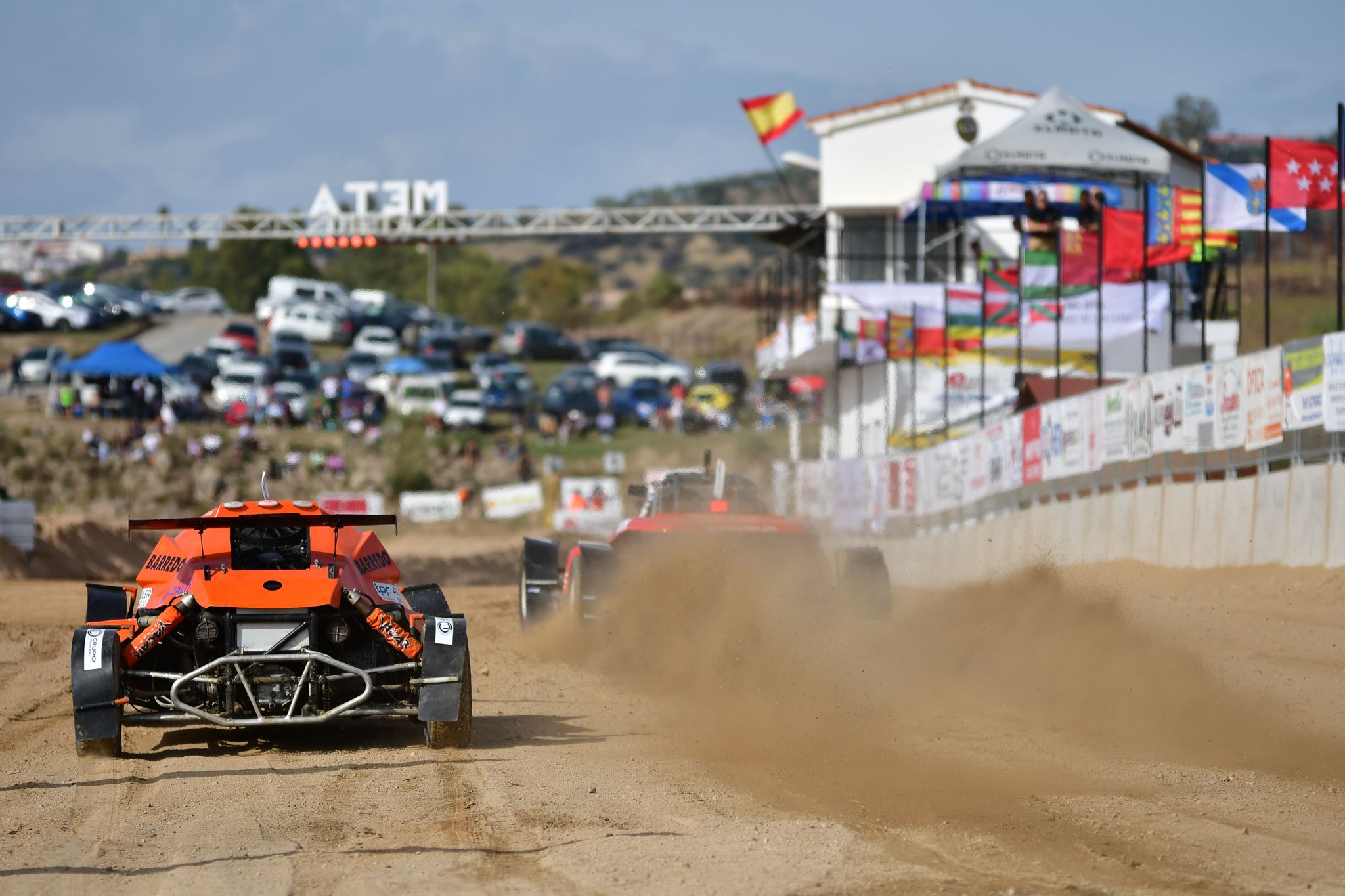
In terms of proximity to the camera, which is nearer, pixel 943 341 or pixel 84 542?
pixel 84 542

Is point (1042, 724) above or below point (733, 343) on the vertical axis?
below

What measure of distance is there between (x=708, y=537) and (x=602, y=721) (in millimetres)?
4091

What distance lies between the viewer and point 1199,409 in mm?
18688

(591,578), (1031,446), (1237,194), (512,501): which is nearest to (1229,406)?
(1031,446)

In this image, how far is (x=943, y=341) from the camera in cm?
3372

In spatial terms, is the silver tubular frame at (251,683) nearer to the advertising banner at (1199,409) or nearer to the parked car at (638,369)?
the advertising banner at (1199,409)

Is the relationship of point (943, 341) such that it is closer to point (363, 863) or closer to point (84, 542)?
point (84, 542)

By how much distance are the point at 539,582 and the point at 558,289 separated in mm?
109834

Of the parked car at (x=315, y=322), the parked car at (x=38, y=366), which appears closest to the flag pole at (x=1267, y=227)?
the parked car at (x=38, y=366)

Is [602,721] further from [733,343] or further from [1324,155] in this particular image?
[733,343]

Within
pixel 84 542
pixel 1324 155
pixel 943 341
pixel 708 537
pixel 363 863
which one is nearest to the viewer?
pixel 363 863

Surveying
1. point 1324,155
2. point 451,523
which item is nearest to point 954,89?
point 451,523

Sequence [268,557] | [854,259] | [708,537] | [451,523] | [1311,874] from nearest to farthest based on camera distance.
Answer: [1311,874] < [268,557] < [708,537] < [451,523] < [854,259]

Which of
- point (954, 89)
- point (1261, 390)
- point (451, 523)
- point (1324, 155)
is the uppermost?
point (954, 89)
